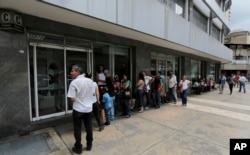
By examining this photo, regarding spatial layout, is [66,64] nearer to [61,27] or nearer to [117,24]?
[61,27]

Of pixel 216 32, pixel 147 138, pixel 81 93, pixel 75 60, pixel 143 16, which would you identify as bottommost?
pixel 147 138

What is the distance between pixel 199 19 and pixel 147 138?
464 inches

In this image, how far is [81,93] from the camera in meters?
3.32

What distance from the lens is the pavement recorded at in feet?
11.5

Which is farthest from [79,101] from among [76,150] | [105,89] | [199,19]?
[199,19]

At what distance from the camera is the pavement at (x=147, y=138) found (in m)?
3.50

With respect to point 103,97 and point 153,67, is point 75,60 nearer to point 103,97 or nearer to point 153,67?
point 103,97

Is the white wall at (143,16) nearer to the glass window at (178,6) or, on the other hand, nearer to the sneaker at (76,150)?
the glass window at (178,6)

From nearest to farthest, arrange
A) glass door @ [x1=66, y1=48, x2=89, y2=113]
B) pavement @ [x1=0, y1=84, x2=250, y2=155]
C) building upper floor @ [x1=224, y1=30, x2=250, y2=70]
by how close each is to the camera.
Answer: pavement @ [x1=0, y1=84, x2=250, y2=155], glass door @ [x1=66, y1=48, x2=89, y2=113], building upper floor @ [x1=224, y1=30, x2=250, y2=70]


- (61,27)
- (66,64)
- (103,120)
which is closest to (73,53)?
(66,64)

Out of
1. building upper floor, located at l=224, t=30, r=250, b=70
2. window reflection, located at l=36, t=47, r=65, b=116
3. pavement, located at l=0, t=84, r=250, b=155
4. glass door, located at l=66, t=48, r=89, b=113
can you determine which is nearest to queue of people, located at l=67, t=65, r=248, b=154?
pavement, located at l=0, t=84, r=250, b=155

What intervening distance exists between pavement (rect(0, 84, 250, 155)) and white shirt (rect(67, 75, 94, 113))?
98 centimetres

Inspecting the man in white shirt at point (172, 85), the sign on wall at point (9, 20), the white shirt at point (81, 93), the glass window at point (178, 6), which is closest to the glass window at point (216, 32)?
the glass window at point (178, 6)

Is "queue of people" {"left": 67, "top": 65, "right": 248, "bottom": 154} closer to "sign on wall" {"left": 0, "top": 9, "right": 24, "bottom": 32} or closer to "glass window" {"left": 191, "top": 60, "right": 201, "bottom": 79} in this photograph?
"sign on wall" {"left": 0, "top": 9, "right": 24, "bottom": 32}
